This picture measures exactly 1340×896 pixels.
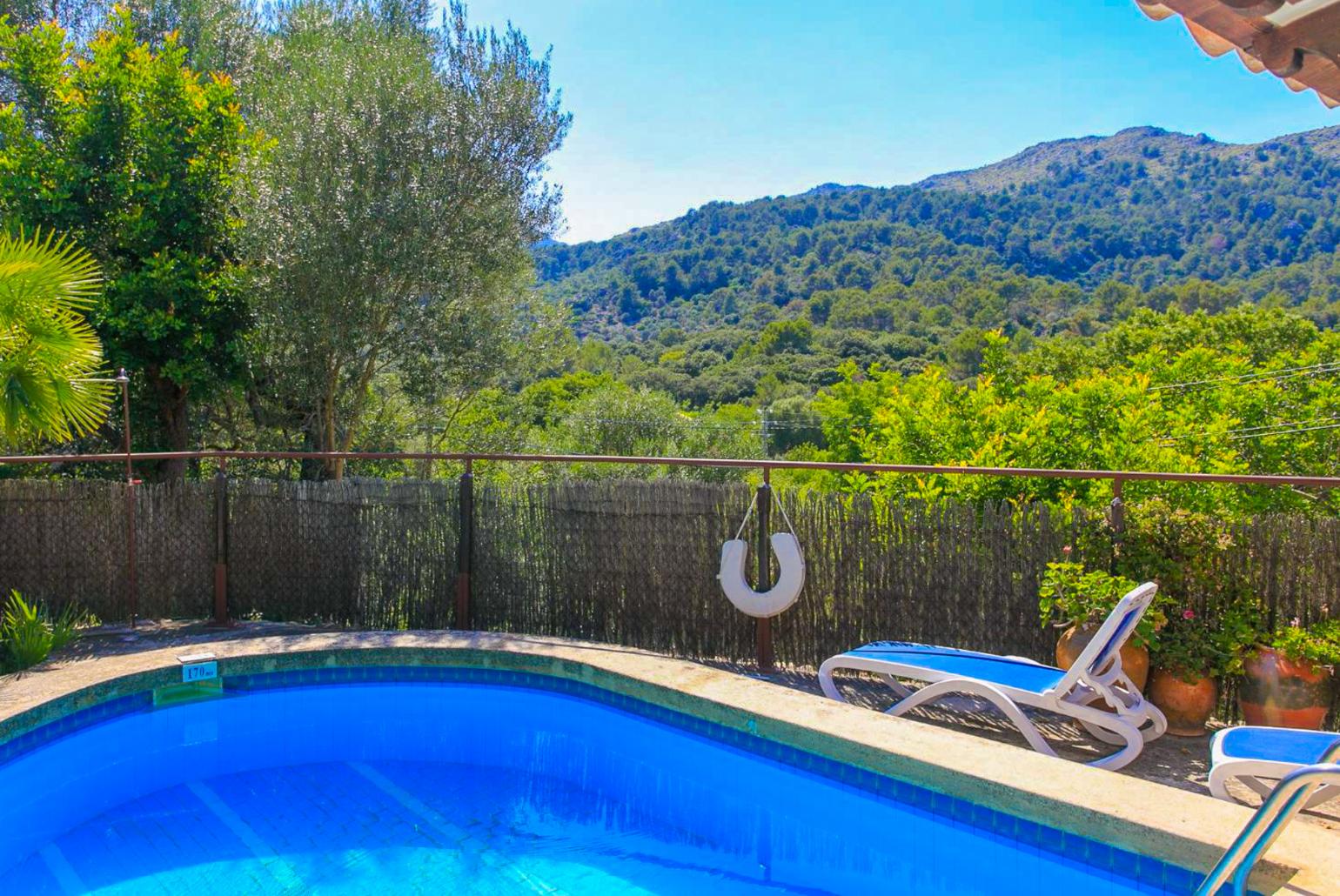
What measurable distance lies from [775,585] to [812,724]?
1.26 metres

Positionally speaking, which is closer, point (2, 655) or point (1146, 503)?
point (1146, 503)

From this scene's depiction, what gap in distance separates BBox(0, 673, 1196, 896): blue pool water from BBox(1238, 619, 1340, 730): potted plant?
1.55 metres

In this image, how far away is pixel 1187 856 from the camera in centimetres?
290

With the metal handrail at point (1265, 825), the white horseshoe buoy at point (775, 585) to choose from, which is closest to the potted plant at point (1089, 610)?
the white horseshoe buoy at point (775, 585)

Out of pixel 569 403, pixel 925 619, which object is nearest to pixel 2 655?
pixel 925 619

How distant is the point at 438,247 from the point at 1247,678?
23.9ft

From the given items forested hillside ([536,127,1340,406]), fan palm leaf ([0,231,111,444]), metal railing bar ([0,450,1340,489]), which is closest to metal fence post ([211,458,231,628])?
metal railing bar ([0,450,1340,489])

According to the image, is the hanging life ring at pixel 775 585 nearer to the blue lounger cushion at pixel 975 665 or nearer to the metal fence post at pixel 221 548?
the blue lounger cushion at pixel 975 665

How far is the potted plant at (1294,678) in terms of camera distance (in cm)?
404

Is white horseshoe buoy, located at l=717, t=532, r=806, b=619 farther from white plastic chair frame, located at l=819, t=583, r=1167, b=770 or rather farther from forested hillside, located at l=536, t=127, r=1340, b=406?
forested hillside, located at l=536, t=127, r=1340, b=406

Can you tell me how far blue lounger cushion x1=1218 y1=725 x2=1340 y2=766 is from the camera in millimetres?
3018

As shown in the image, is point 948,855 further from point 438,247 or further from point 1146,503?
point 438,247

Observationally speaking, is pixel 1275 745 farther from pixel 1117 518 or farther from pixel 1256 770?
pixel 1117 518

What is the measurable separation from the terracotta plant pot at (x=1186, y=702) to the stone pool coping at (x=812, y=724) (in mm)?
1073
